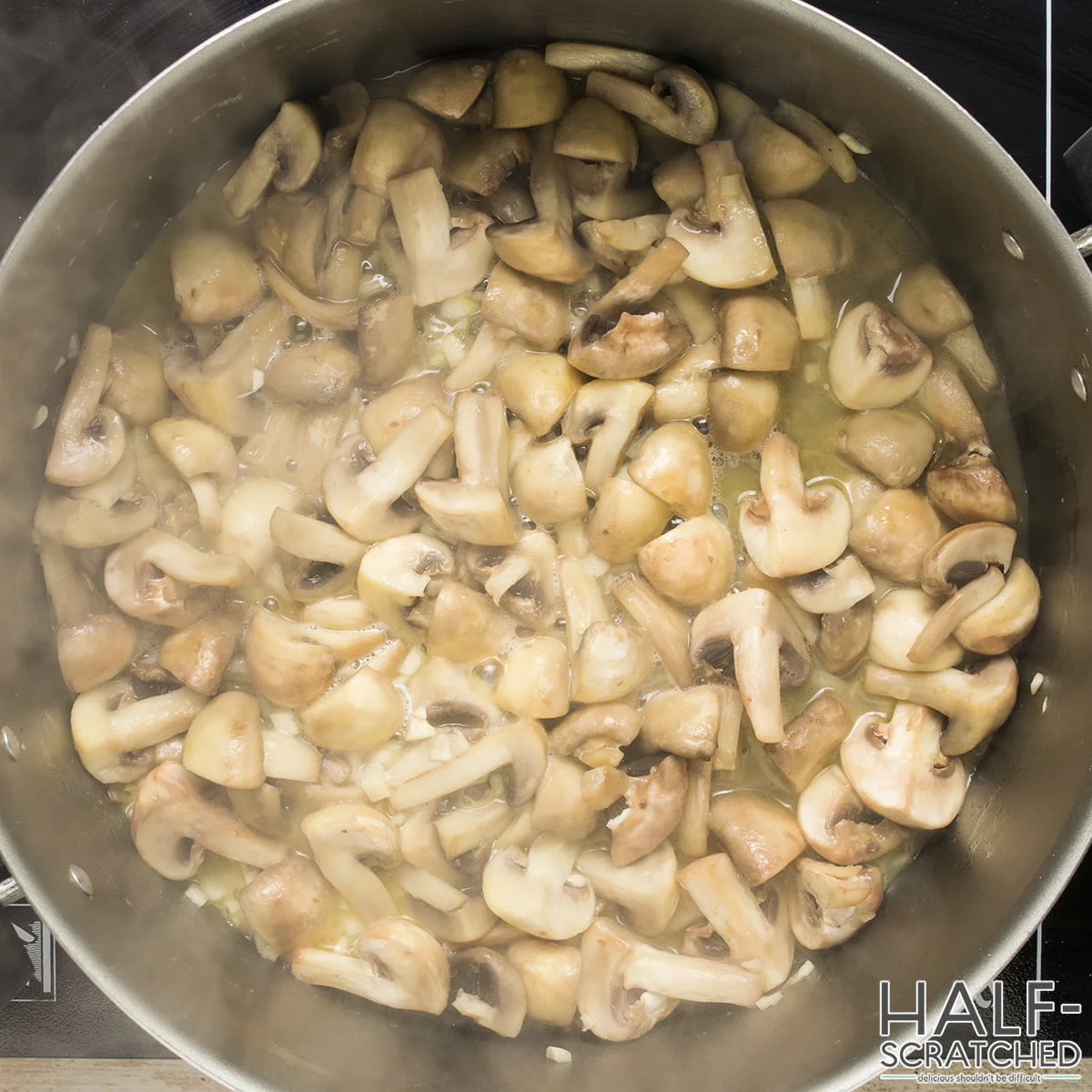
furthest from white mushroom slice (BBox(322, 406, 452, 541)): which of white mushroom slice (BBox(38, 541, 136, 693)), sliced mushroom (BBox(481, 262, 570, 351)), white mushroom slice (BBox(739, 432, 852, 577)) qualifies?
white mushroom slice (BBox(739, 432, 852, 577))

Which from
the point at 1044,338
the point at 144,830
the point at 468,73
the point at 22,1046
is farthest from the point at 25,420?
the point at 1044,338

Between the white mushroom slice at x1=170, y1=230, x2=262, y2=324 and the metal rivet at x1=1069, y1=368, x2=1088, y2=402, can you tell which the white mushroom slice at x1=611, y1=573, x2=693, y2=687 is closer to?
the metal rivet at x1=1069, y1=368, x2=1088, y2=402

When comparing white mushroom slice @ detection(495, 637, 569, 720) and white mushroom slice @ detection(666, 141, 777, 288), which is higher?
white mushroom slice @ detection(666, 141, 777, 288)

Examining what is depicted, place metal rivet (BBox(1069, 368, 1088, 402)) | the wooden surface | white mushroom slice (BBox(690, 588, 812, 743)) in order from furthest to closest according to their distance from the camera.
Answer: the wooden surface
white mushroom slice (BBox(690, 588, 812, 743))
metal rivet (BBox(1069, 368, 1088, 402))

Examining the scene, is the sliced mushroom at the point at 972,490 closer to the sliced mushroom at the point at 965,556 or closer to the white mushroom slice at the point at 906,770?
the sliced mushroom at the point at 965,556

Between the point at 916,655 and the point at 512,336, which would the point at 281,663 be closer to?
the point at 512,336

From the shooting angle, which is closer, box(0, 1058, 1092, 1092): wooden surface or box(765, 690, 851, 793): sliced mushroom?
box(765, 690, 851, 793): sliced mushroom

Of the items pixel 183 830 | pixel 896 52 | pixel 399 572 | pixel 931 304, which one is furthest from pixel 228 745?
pixel 896 52
